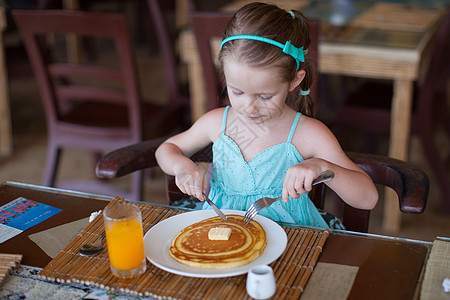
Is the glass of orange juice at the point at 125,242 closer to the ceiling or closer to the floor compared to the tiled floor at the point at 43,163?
closer to the ceiling

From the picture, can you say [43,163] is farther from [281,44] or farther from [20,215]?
[281,44]

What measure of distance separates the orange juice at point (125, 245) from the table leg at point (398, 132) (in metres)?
1.50

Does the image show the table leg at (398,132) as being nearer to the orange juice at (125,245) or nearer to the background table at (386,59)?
the background table at (386,59)

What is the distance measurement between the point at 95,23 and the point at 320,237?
1219 millimetres

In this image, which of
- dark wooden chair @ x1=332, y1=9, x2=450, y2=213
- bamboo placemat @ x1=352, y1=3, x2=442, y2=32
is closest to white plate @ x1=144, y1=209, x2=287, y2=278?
dark wooden chair @ x1=332, y1=9, x2=450, y2=213

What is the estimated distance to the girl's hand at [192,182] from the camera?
1.21 m

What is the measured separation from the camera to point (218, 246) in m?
0.99

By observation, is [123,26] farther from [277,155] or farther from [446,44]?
[446,44]

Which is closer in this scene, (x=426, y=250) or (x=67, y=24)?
(x=426, y=250)

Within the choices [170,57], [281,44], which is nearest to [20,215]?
[281,44]

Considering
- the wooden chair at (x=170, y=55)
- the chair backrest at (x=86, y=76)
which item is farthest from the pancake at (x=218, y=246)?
the wooden chair at (x=170, y=55)

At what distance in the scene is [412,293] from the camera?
2.96 ft

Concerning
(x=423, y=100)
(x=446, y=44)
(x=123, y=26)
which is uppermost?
(x=123, y=26)

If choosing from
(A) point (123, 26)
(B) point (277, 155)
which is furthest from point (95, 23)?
(B) point (277, 155)
